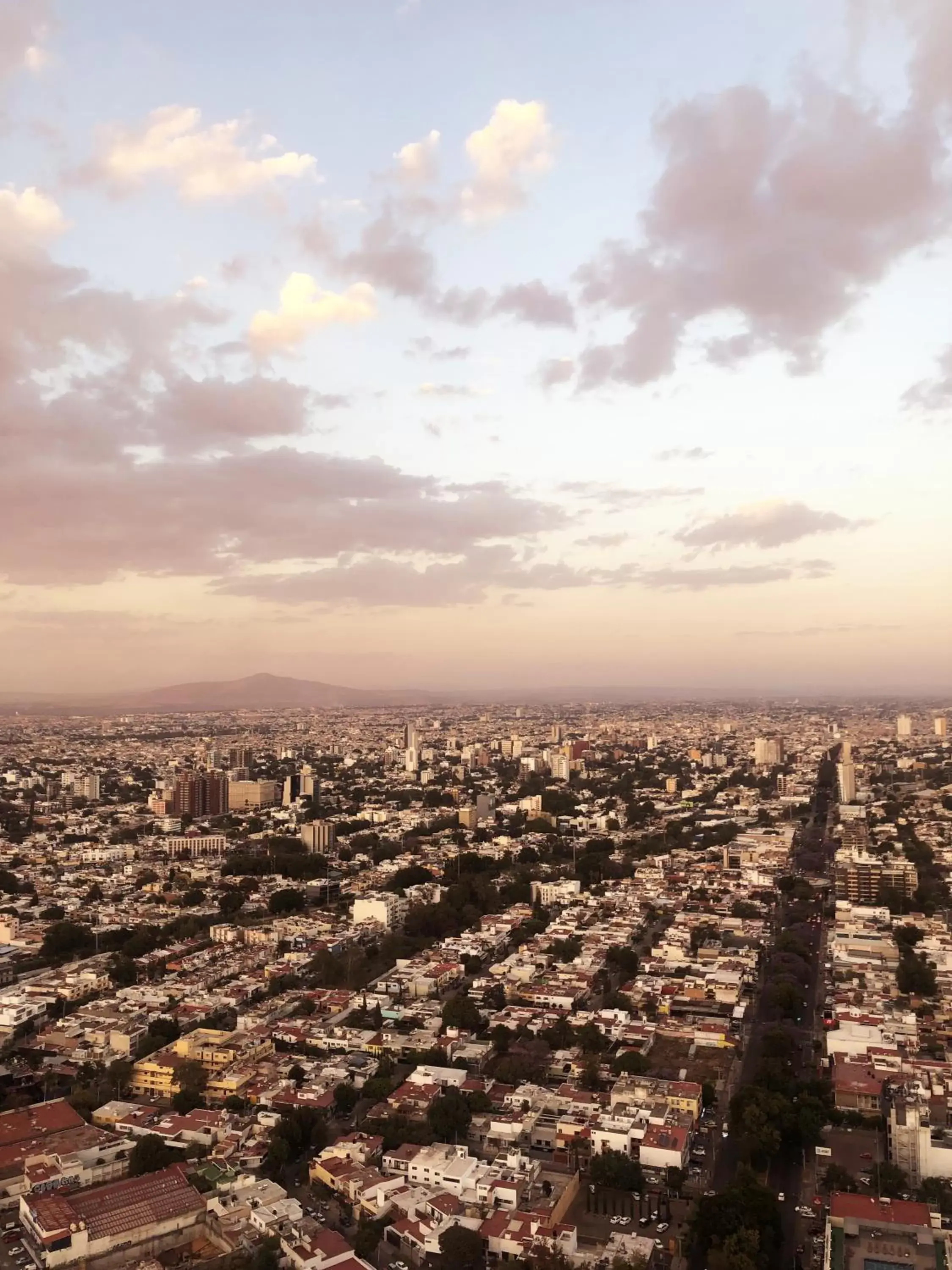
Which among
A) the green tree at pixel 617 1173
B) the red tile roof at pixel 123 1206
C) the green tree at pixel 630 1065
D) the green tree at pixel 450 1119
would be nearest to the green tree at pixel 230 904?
the green tree at pixel 630 1065

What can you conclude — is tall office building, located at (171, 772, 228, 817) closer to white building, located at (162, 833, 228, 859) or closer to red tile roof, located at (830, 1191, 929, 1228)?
white building, located at (162, 833, 228, 859)

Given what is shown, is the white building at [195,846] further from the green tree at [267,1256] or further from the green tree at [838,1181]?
the green tree at [838,1181]

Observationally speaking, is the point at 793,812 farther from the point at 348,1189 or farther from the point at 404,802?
the point at 348,1189

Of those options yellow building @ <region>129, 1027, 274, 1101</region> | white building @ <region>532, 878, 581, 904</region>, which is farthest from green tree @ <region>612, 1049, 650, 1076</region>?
white building @ <region>532, 878, 581, 904</region>

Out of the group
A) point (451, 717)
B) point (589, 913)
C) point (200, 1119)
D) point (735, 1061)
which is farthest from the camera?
point (451, 717)

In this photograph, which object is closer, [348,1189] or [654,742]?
[348,1189]

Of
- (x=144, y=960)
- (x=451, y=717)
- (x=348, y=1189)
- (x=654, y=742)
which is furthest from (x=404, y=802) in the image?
(x=451, y=717)

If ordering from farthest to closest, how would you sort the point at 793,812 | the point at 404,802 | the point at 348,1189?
the point at 404,802 < the point at 793,812 < the point at 348,1189
